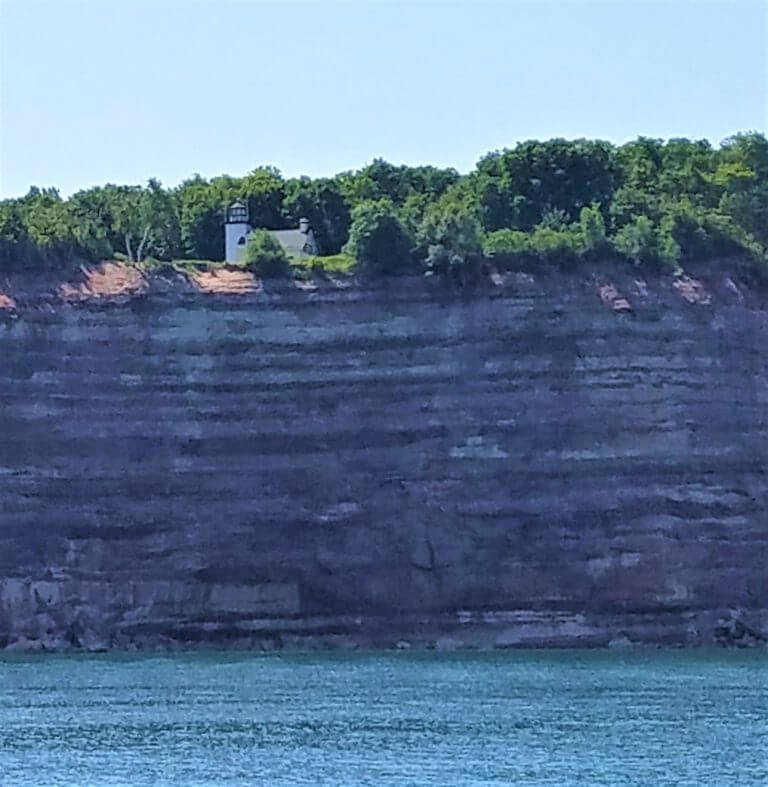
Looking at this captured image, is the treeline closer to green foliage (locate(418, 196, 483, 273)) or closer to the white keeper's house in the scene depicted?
green foliage (locate(418, 196, 483, 273))

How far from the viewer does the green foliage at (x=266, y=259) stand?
6650cm

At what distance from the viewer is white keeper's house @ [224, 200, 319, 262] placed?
71375mm

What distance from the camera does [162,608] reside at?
60.8 meters

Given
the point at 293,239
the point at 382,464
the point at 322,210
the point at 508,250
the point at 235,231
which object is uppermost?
the point at 322,210

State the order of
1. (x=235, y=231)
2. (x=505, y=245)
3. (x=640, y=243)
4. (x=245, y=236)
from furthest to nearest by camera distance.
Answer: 1. (x=235, y=231)
2. (x=245, y=236)
3. (x=640, y=243)
4. (x=505, y=245)

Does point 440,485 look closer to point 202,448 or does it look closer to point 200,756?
point 202,448

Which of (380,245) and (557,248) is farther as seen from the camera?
(557,248)

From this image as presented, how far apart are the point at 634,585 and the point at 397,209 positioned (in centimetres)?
1598

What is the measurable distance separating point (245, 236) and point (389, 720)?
31.7 meters

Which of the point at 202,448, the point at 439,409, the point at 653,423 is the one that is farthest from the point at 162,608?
the point at 653,423

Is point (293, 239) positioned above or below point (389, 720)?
above

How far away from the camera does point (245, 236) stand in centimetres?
7131

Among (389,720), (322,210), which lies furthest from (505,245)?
(389,720)

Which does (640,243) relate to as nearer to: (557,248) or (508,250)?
(557,248)
